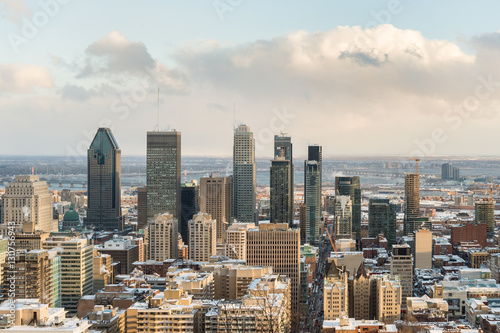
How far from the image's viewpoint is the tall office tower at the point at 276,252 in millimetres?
26969

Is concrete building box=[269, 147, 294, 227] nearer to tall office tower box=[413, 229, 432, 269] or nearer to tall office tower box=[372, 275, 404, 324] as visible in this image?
tall office tower box=[413, 229, 432, 269]

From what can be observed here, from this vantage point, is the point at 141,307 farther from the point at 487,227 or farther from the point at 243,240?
the point at 487,227

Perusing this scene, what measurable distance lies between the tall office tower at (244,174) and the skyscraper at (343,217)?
17.9ft

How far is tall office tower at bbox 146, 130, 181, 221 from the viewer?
45.7 m

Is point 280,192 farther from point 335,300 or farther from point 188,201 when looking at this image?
point 335,300

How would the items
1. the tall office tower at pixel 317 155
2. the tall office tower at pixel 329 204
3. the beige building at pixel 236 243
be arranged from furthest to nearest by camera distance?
1. the tall office tower at pixel 317 155
2. the tall office tower at pixel 329 204
3. the beige building at pixel 236 243

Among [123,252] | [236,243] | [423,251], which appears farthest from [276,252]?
[423,251]

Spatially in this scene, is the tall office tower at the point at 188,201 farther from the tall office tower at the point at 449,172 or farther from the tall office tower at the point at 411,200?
the tall office tower at the point at 449,172

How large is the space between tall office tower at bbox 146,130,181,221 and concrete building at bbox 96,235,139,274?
813 centimetres

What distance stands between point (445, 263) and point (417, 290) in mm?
7804

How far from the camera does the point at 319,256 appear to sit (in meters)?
43.5

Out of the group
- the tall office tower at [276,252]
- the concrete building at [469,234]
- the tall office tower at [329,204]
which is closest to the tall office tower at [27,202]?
the tall office tower at [276,252]

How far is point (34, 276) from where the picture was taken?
22922mm

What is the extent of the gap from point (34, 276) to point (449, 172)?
111ft
